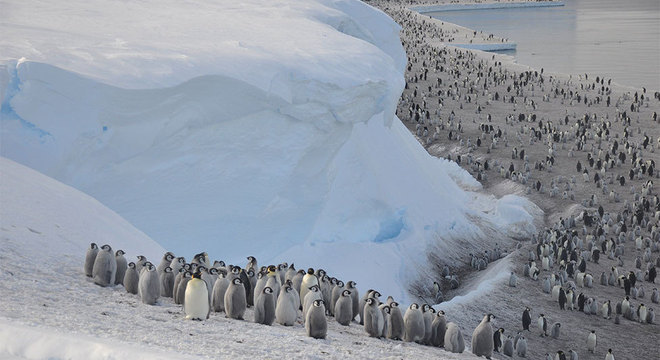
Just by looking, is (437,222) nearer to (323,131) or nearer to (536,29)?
(323,131)

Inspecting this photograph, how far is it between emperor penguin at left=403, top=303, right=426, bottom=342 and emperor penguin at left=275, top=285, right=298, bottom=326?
1760 mm

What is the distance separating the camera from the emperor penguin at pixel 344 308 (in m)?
11.5

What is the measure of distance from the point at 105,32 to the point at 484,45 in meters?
52.8

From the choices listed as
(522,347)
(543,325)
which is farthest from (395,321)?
(543,325)

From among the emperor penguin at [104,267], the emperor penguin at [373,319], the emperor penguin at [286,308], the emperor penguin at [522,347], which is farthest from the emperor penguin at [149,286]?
the emperor penguin at [522,347]

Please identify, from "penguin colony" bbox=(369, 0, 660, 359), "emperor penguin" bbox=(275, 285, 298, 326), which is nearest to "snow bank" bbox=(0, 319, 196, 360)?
"emperor penguin" bbox=(275, 285, 298, 326)

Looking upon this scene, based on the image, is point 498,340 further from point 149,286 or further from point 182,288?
point 149,286

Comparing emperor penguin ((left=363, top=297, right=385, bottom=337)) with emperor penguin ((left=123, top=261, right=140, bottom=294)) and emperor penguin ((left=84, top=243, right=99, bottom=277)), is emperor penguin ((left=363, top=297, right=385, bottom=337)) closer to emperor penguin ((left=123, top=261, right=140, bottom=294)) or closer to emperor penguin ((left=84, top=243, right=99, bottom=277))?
emperor penguin ((left=123, top=261, right=140, bottom=294))

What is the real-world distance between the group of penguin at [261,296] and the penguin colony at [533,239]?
0.06 ft

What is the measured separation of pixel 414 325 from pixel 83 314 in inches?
189

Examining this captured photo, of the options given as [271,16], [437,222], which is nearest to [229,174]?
[437,222]

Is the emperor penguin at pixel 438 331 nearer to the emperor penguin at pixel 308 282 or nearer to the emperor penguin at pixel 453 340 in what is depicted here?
the emperor penguin at pixel 453 340

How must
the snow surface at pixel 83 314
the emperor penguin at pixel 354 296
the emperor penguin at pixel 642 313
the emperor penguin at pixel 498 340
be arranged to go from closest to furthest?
the snow surface at pixel 83 314, the emperor penguin at pixel 354 296, the emperor penguin at pixel 498 340, the emperor penguin at pixel 642 313

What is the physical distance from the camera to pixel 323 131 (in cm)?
1803
